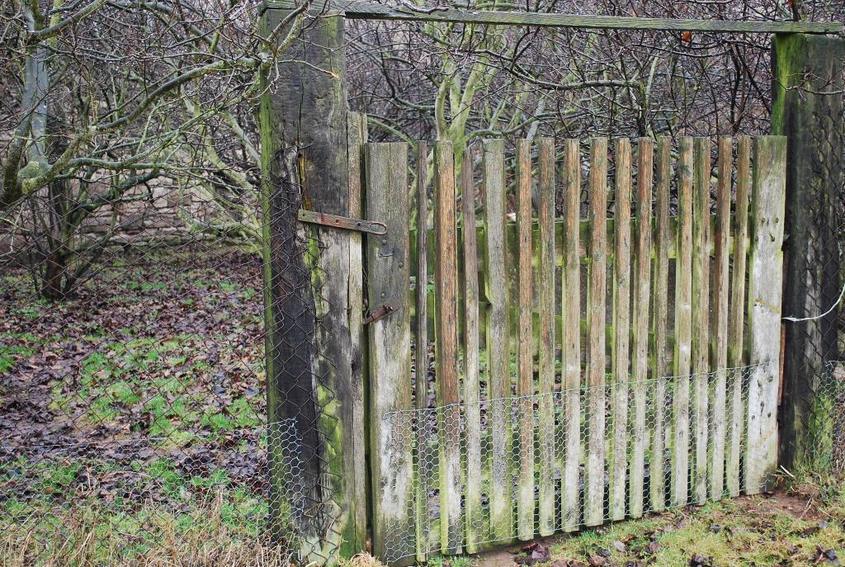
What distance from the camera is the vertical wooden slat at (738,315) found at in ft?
14.0

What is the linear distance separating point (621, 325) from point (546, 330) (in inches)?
18.9

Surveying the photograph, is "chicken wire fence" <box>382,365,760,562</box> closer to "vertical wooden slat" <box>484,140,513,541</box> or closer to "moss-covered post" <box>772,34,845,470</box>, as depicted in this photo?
"vertical wooden slat" <box>484,140,513,541</box>

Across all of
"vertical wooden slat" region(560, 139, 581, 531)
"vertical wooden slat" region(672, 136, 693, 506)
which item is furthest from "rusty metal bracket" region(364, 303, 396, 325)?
"vertical wooden slat" region(672, 136, 693, 506)

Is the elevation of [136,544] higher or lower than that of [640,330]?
lower

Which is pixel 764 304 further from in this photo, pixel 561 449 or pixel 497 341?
pixel 497 341

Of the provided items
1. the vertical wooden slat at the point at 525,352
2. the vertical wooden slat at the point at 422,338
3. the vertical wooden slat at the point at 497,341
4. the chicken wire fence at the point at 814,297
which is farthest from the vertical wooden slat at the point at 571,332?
the chicken wire fence at the point at 814,297

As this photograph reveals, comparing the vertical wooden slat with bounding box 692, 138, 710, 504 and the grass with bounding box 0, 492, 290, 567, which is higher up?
the vertical wooden slat with bounding box 692, 138, 710, 504

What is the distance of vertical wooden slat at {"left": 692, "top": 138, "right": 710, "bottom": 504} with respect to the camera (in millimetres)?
4145

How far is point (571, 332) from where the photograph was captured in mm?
3912

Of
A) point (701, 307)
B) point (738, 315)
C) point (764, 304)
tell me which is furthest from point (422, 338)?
point (764, 304)

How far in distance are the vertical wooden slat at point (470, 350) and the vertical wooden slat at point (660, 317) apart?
1.09m

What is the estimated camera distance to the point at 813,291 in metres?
4.42

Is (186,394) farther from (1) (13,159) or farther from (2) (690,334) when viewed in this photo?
(2) (690,334)

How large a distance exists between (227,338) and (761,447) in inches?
219
